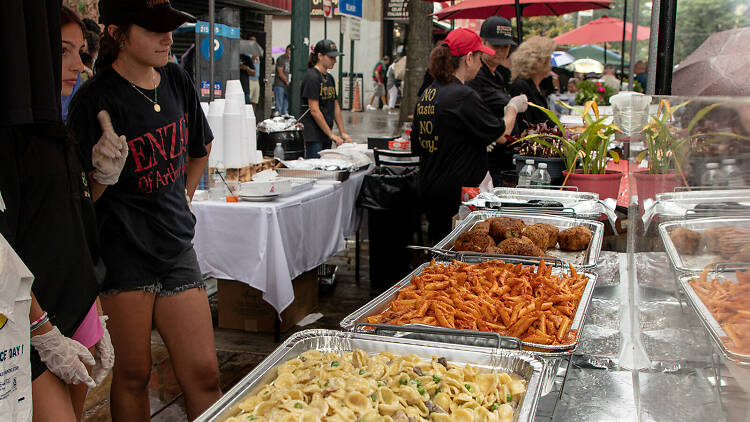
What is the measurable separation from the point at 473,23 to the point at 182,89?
3523 cm

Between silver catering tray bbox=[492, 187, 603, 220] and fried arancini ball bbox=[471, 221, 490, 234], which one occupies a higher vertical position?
silver catering tray bbox=[492, 187, 603, 220]

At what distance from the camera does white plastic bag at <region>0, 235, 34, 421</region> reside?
155 cm

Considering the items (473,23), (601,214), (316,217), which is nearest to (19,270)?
(601,214)

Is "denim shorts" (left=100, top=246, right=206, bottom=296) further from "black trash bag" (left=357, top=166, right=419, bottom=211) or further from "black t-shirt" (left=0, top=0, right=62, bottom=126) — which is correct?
"black trash bag" (left=357, top=166, right=419, bottom=211)

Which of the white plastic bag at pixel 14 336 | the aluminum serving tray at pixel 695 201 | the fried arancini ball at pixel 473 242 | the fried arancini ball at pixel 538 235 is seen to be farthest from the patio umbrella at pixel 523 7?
the white plastic bag at pixel 14 336

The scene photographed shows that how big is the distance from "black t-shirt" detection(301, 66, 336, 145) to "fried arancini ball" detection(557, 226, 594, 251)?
5164 mm

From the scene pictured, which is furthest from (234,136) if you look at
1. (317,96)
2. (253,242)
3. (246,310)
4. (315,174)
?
(317,96)

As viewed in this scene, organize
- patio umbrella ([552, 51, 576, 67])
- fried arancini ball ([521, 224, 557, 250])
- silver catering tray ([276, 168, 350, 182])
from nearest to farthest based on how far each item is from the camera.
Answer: fried arancini ball ([521, 224, 557, 250]) → silver catering tray ([276, 168, 350, 182]) → patio umbrella ([552, 51, 576, 67])

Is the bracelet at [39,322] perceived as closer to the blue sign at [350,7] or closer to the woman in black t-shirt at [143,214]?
the woman in black t-shirt at [143,214]

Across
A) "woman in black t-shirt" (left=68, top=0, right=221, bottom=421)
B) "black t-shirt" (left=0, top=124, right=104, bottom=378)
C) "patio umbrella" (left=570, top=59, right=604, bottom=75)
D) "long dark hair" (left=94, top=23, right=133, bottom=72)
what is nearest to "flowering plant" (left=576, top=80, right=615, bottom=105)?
"woman in black t-shirt" (left=68, top=0, right=221, bottom=421)

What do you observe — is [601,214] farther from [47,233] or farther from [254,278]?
[47,233]

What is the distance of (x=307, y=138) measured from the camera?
8.23 meters

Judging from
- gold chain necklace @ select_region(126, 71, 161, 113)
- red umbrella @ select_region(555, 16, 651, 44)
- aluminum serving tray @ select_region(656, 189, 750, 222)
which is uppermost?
red umbrella @ select_region(555, 16, 651, 44)

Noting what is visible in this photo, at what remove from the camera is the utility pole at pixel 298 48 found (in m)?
8.23
